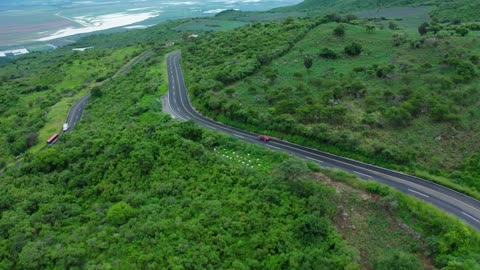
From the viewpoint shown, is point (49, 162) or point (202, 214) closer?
point (202, 214)

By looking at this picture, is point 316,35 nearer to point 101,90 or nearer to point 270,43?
point 270,43

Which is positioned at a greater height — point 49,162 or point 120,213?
point 120,213

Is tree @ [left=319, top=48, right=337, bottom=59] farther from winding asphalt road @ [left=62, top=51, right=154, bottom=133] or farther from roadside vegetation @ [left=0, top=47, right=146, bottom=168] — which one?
roadside vegetation @ [left=0, top=47, right=146, bottom=168]

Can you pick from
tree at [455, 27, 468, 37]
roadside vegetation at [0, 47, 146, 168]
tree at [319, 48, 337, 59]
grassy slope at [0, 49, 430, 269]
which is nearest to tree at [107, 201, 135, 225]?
grassy slope at [0, 49, 430, 269]

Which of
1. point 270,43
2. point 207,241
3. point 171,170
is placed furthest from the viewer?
point 270,43

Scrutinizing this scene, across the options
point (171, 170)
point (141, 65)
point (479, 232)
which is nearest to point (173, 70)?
point (141, 65)

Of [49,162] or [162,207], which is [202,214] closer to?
[162,207]

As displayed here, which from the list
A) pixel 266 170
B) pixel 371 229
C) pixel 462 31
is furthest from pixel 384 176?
pixel 462 31

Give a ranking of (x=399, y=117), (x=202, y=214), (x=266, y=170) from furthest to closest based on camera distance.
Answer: (x=399, y=117), (x=266, y=170), (x=202, y=214)

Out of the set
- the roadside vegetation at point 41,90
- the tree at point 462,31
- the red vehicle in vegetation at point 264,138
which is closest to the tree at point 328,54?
the tree at point 462,31
